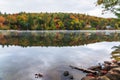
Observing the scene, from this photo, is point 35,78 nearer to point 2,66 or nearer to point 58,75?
point 58,75

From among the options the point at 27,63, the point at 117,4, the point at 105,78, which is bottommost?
the point at 27,63

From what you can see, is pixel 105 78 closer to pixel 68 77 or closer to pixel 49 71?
pixel 68 77

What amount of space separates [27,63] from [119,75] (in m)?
15.3

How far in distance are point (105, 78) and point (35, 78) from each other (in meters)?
7.04

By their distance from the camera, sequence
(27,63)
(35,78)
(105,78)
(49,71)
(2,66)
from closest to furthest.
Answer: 1. (105,78)
2. (35,78)
3. (49,71)
4. (2,66)
5. (27,63)

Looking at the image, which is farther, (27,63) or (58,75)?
(27,63)

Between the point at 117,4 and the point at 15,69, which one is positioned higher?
the point at 117,4

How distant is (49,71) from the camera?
95.5 feet

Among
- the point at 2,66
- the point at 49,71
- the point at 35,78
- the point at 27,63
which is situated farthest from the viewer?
the point at 27,63

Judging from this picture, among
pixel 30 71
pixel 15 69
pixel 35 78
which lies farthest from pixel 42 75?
pixel 15 69

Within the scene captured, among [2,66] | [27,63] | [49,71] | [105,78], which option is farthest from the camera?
[27,63]

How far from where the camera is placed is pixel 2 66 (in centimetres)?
3209

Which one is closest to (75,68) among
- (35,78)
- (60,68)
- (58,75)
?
(60,68)

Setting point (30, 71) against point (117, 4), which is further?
point (30, 71)
